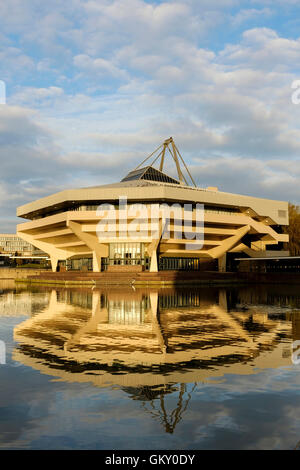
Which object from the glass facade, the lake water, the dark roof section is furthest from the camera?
the dark roof section

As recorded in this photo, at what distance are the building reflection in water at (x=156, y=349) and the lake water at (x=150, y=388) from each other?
3 cm

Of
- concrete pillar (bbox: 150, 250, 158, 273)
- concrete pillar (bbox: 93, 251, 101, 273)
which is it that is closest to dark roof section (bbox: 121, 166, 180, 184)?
concrete pillar (bbox: 93, 251, 101, 273)

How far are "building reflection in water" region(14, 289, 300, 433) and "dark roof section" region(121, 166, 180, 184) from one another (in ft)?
179

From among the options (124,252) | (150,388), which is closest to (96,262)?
(124,252)

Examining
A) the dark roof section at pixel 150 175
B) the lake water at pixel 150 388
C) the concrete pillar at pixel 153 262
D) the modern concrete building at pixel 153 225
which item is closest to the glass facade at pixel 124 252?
the modern concrete building at pixel 153 225

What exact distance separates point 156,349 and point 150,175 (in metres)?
62.9

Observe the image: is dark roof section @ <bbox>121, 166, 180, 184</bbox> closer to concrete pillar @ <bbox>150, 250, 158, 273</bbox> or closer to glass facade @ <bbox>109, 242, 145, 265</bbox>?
glass facade @ <bbox>109, 242, 145, 265</bbox>

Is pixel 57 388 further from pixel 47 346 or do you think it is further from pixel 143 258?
pixel 143 258

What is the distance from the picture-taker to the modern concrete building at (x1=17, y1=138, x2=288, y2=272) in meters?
59.3

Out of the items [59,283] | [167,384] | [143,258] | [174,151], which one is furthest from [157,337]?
[174,151]

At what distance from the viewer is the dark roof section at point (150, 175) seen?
7194 centimetres

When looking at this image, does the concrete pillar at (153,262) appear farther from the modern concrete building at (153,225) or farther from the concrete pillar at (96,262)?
the concrete pillar at (96,262)

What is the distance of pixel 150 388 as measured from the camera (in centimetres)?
750
